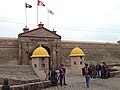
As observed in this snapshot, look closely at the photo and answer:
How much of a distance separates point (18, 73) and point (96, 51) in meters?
21.5

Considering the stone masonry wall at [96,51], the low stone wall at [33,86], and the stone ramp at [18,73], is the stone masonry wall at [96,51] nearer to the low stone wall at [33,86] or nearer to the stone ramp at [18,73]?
the stone ramp at [18,73]

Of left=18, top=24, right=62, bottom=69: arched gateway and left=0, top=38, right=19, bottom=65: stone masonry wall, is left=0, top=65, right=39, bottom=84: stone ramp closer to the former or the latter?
left=0, top=38, right=19, bottom=65: stone masonry wall

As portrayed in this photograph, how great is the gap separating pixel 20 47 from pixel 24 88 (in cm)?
1581

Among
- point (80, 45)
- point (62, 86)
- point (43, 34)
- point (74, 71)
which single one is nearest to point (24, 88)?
point (62, 86)

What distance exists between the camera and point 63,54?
3025 centimetres

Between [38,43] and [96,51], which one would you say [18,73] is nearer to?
[38,43]

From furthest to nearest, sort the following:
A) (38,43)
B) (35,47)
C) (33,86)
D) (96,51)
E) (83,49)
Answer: (96,51) → (83,49) → (38,43) → (35,47) → (33,86)

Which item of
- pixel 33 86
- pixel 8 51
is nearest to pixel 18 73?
pixel 33 86

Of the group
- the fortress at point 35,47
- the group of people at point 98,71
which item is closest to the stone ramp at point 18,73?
the group of people at point 98,71

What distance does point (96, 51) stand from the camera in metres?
34.2

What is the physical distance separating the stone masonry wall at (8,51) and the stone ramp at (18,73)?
32.2 ft

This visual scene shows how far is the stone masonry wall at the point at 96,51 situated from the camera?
3073cm

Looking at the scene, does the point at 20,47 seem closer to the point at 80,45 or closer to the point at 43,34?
the point at 43,34

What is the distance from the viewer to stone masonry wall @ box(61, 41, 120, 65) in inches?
1210
